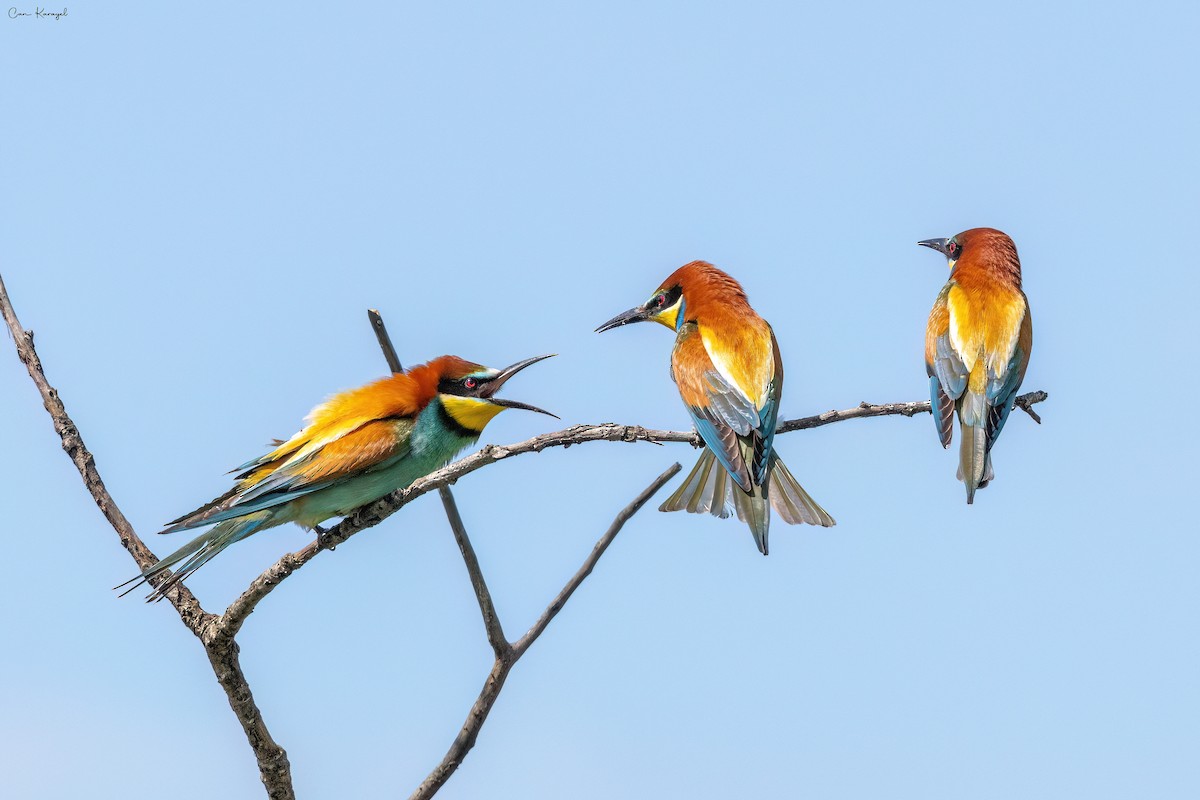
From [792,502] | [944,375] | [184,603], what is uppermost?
[184,603]

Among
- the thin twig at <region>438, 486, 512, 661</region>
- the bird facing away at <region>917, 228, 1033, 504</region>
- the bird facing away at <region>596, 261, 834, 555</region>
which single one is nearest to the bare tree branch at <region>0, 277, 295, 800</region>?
the thin twig at <region>438, 486, 512, 661</region>

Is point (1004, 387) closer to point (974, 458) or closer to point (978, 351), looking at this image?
point (978, 351)

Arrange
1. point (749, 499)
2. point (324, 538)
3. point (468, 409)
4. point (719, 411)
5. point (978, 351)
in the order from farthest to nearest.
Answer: point (978, 351)
point (468, 409)
point (719, 411)
point (749, 499)
point (324, 538)

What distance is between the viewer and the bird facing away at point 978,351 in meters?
4.05

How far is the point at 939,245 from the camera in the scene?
530 centimetres

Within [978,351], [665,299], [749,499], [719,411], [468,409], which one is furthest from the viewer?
[665,299]

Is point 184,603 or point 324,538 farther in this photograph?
point 324,538

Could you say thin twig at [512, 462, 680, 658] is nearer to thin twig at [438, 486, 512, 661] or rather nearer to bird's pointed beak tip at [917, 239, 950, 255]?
thin twig at [438, 486, 512, 661]

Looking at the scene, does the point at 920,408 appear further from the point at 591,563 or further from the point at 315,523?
the point at 315,523

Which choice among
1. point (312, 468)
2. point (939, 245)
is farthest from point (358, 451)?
point (939, 245)

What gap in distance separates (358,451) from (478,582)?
65 cm

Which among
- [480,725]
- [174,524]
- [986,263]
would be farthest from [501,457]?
[986,263]

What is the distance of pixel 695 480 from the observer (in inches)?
153

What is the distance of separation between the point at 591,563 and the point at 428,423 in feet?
2.94
